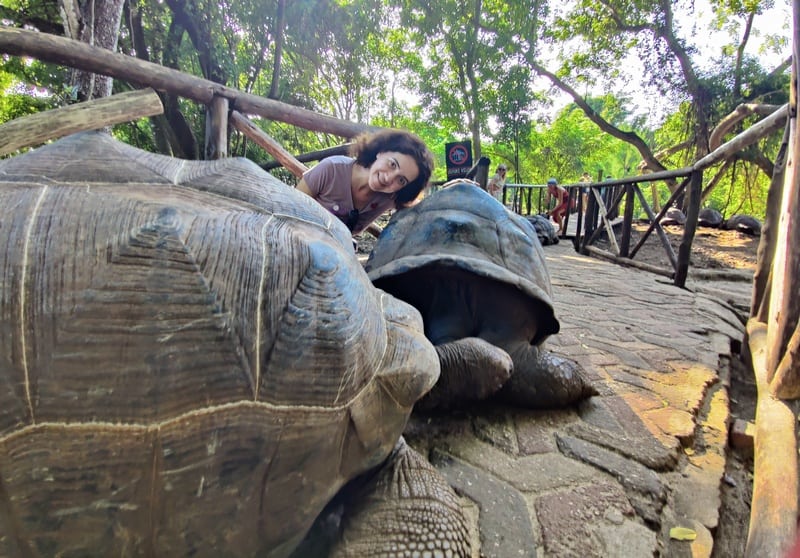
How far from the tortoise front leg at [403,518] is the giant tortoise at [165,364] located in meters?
0.04

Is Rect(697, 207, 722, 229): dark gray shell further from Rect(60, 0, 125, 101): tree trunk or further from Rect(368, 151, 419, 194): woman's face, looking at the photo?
Rect(60, 0, 125, 101): tree trunk

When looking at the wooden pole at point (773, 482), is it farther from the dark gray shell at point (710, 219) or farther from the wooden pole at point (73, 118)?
the dark gray shell at point (710, 219)

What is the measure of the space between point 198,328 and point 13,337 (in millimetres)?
241

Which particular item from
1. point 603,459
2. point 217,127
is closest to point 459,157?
point 217,127

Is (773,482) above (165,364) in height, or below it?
below

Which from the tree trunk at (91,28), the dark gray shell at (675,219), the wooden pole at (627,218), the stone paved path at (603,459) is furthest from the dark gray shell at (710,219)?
the tree trunk at (91,28)

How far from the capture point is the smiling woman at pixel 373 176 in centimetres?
263

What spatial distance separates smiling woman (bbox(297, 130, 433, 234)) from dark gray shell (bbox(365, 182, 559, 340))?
14.9 inches

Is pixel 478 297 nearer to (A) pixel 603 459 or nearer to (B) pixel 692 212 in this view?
(A) pixel 603 459

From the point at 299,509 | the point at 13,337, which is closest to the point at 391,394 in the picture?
the point at 299,509

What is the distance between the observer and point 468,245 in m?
1.95

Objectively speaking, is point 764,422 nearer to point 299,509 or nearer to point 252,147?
point 299,509

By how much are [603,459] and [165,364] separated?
1.47 metres

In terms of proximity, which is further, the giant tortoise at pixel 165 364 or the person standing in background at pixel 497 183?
the person standing in background at pixel 497 183
